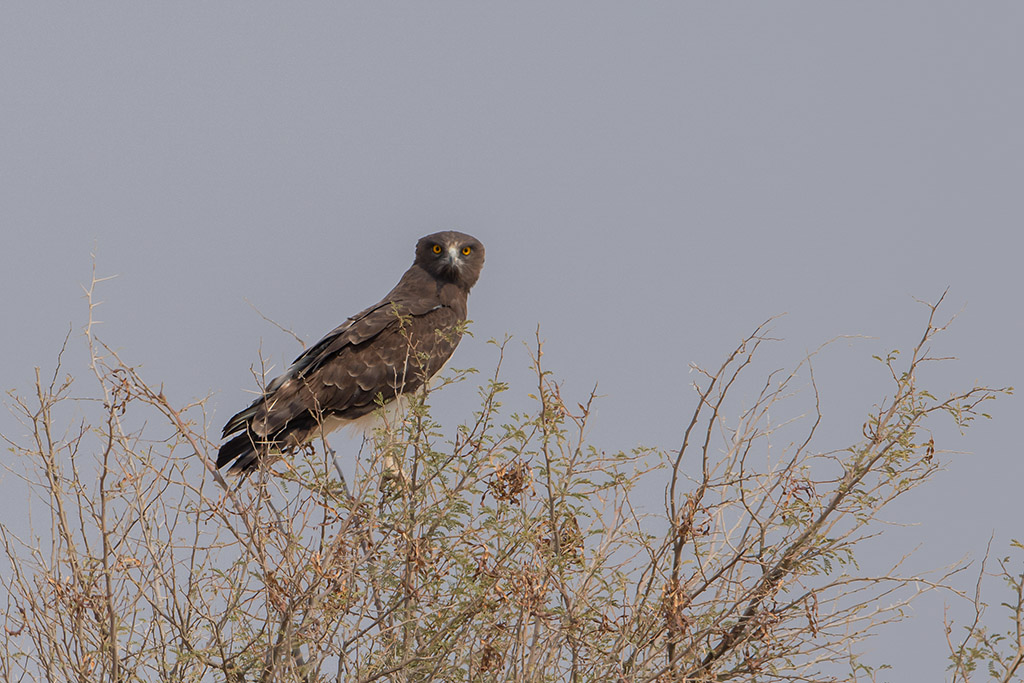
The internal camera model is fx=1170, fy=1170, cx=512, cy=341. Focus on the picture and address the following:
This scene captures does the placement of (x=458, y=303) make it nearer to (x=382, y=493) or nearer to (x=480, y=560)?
(x=382, y=493)

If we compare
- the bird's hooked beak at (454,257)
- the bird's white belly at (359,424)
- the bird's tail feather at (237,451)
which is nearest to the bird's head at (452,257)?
the bird's hooked beak at (454,257)

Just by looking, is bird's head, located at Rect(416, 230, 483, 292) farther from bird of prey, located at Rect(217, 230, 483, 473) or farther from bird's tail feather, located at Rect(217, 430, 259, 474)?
bird's tail feather, located at Rect(217, 430, 259, 474)

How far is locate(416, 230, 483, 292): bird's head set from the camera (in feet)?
32.7

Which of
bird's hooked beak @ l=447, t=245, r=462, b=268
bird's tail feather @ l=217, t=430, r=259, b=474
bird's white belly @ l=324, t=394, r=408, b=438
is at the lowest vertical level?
bird's tail feather @ l=217, t=430, r=259, b=474

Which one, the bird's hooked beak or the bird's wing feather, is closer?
the bird's wing feather

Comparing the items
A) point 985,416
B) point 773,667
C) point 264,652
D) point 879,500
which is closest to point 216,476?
point 264,652

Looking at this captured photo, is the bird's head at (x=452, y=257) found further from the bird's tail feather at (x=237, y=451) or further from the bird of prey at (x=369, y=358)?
the bird's tail feather at (x=237, y=451)

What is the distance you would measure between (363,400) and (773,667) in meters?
4.28

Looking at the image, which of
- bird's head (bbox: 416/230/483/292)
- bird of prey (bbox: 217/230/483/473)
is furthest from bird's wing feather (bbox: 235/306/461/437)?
bird's head (bbox: 416/230/483/292)

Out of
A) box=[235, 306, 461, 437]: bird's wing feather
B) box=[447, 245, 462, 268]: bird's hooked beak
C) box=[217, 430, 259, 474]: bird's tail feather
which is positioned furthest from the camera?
box=[447, 245, 462, 268]: bird's hooked beak

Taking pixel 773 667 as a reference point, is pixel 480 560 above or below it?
above

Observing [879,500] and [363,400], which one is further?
[363,400]

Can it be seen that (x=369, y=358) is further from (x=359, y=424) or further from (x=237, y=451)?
(x=237, y=451)

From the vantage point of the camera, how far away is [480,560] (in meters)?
5.76
